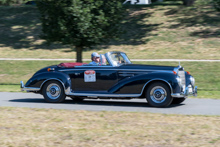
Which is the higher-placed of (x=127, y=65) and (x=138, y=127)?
(x=127, y=65)

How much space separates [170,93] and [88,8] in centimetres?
820

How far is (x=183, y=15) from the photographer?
3294 cm

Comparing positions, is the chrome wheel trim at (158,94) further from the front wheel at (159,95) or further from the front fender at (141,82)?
the front fender at (141,82)

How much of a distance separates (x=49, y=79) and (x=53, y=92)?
0.40 m

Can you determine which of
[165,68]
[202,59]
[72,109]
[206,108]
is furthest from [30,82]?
[202,59]

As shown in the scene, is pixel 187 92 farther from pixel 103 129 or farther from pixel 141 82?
pixel 103 129

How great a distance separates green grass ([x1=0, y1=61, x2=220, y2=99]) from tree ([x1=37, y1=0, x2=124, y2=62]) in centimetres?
317

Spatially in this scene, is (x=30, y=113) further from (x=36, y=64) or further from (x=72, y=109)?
(x=36, y=64)

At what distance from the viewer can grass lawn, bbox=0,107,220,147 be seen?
6312mm

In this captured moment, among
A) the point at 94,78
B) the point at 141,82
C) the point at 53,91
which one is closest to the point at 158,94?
the point at 141,82

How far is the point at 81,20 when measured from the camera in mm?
17125

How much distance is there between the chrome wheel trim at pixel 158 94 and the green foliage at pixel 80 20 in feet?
24.7

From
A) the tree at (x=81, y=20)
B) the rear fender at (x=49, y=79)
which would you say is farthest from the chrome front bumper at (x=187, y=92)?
the tree at (x=81, y=20)

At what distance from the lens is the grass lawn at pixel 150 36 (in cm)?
2623
